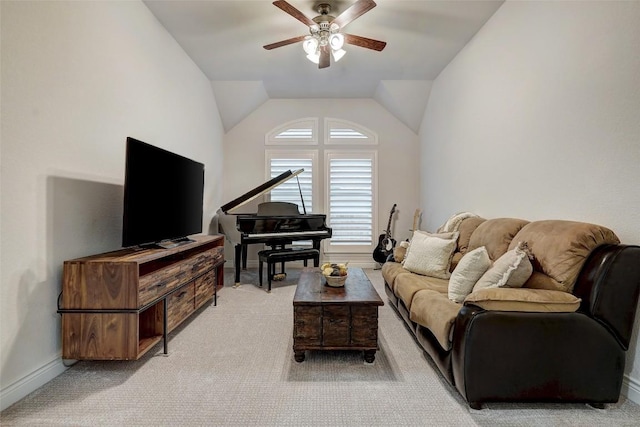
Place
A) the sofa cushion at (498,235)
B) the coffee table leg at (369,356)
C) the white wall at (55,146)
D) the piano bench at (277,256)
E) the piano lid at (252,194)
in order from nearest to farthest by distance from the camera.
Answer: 1. the white wall at (55,146)
2. the coffee table leg at (369,356)
3. the sofa cushion at (498,235)
4. the piano bench at (277,256)
5. the piano lid at (252,194)

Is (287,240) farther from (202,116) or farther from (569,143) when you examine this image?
(569,143)

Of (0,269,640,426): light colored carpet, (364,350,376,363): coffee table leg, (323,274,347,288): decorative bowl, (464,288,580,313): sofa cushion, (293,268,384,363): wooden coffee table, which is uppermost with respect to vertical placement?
(464,288,580,313): sofa cushion

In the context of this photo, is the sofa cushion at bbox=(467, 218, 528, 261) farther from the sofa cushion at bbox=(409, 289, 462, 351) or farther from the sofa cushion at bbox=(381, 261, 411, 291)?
the sofa cushion at bbox=(381, 261, 411, 291)

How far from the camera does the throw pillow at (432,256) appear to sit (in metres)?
2.83

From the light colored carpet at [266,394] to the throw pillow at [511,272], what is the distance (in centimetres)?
67

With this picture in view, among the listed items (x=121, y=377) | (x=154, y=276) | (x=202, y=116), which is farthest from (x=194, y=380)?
(x=202, y=116)

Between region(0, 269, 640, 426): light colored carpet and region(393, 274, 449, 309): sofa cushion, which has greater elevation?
region(393, 274, 449, 309): sofa cushion

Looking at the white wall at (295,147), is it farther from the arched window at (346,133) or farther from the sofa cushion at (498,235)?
the sofa cushion at (498,235)

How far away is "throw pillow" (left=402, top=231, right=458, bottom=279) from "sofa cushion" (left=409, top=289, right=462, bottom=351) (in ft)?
1.63

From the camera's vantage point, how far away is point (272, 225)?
4219mm

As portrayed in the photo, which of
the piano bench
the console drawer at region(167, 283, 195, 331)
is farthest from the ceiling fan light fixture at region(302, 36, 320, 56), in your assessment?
the console drawer at region(167, 283, 195, 331)

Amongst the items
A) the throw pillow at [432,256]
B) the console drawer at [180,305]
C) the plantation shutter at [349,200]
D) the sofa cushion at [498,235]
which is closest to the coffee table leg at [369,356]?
the throw pillow at [432,256]

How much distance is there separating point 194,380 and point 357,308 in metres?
1.17

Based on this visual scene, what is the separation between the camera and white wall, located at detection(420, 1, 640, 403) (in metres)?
1.81
